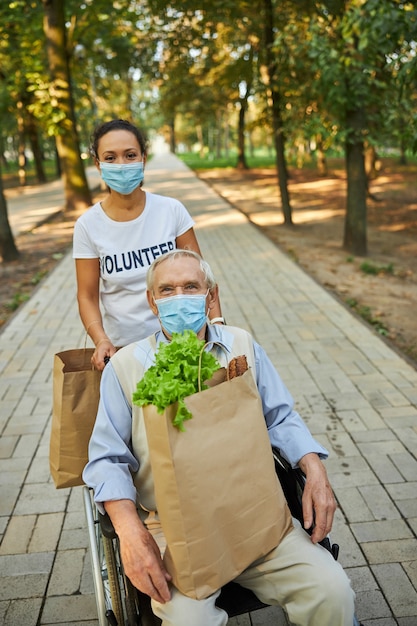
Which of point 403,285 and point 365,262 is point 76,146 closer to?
point 365,262

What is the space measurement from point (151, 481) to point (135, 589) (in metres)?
0.35

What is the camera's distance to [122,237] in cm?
266

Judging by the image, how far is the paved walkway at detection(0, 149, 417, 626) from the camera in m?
2.70

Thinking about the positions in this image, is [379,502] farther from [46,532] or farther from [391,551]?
[46,532]

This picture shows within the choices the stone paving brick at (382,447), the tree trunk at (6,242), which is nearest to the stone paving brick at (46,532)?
the stone paving brick at (382,447)

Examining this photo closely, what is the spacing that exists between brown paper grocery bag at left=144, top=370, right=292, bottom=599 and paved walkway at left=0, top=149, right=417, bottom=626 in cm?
100

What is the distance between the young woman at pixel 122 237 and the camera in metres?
2.62

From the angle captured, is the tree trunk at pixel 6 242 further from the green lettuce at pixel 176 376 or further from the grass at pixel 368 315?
the green lettuce at pixel 176 376

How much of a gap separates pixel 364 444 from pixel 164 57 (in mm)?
21091

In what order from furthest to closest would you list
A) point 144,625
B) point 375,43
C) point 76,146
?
point 76,146 → point 375,43 → point 144,625

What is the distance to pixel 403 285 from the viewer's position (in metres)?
8.86

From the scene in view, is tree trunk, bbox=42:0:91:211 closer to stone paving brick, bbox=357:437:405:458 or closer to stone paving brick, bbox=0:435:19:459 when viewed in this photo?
stone paving brick, bbox=0:435:19:459

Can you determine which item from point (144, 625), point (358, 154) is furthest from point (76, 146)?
point (144, 625)

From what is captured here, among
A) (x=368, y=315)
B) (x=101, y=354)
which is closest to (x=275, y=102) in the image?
(x=368, y=315)
